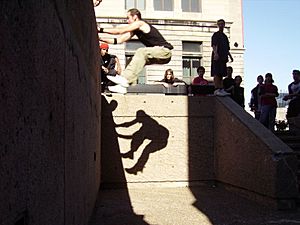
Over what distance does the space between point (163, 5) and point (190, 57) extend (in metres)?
4.17

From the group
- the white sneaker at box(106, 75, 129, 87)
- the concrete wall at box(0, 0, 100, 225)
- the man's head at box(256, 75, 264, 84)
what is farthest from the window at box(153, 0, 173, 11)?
the concrete wall at box(0, 0, 100, 225)

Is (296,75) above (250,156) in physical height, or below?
above

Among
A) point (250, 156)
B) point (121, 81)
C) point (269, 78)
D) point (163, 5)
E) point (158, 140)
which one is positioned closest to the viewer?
point (250, 156)

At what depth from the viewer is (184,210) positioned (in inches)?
246

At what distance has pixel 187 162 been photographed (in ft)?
30.8

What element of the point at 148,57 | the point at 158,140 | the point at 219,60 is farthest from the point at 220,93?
the point at 148,57

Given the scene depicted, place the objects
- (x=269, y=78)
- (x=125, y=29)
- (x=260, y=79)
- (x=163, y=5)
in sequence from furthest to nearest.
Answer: (x=163, y=5), (x=260, y=79), (x=269, y=78), (x=125, y=29)

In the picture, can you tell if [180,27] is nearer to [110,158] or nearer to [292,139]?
[292,139]

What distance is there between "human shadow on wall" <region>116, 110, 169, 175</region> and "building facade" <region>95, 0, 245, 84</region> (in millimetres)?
17844

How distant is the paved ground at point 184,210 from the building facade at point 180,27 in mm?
19659

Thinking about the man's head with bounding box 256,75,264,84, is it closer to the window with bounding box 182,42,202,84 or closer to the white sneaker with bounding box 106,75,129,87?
the white sneaker with bounding box 106,75,129,87

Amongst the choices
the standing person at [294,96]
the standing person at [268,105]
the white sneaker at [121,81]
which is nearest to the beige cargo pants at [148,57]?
the white sneaker at [121,81]

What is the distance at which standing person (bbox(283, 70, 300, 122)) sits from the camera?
9930 mm

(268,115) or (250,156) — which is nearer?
(250,156)
